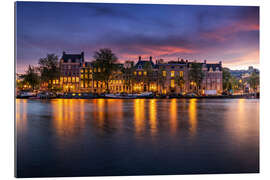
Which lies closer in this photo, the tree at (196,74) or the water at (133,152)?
the water at (133,152)

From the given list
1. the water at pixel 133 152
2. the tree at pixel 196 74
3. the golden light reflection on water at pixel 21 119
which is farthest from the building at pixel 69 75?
the water at pixel 133 152

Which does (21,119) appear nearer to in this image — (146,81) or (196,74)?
(146,81)

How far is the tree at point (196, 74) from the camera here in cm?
2655

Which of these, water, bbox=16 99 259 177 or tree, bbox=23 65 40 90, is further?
tree, bbox=23 65 40 90

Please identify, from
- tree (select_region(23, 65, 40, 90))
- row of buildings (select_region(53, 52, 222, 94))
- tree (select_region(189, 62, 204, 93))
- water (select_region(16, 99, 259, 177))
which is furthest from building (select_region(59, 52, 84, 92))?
water (select_region(16, 99, 259, 177))

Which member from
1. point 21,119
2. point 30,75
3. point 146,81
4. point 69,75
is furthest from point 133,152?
point 146,81

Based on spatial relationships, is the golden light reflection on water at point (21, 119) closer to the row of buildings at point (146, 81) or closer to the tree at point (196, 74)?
the row of buildings at point (146, 81)

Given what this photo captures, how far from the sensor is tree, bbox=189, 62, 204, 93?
1045 inches

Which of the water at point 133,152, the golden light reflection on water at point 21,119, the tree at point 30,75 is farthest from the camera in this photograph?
the tree at point 30,75

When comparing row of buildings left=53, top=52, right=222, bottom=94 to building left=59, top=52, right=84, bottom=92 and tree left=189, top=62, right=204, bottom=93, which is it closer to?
building left=59, top=52, right=84, bottom=92

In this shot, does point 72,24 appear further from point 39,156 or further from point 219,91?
point 219,91

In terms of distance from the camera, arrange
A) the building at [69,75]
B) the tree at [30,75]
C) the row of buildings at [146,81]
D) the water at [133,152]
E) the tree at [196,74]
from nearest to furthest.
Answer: the water at [133,152] → the tree at [30,75] → the building at [69,75] → the tree at [196,74] → the row of buildings at [146,81]

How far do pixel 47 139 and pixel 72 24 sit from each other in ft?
12.9
